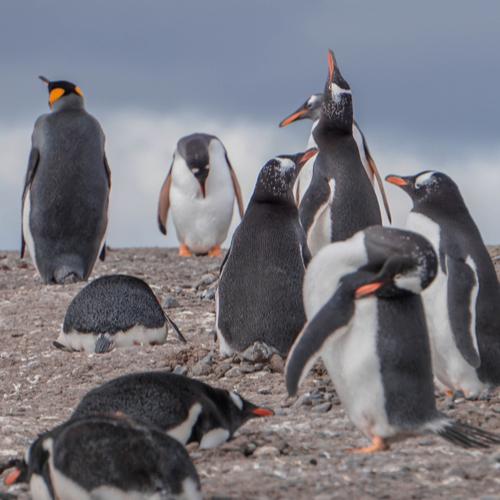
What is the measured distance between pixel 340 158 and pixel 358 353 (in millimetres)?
5025

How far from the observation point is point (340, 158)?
995cm

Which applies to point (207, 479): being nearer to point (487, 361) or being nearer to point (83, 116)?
point (487, 361)

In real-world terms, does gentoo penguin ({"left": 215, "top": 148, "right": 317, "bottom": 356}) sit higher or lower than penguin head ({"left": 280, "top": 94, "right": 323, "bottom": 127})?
lower

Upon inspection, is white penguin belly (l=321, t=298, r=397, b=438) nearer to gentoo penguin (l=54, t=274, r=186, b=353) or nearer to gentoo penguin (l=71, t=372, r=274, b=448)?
gentoo penguin (l=71, t=372, r=274, b=448)

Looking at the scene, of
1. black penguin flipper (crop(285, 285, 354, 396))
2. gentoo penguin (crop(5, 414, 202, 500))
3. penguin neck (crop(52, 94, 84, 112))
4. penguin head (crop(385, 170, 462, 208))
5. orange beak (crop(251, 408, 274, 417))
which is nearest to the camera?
gentoo penguin (crop(5, 414, 202, 500))

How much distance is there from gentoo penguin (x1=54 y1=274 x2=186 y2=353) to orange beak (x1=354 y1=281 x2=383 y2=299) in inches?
135

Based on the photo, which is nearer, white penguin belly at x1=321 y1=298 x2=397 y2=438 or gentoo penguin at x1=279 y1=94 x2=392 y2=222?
white penguin belly at x1=321 y1=298 x2=397 y2=438

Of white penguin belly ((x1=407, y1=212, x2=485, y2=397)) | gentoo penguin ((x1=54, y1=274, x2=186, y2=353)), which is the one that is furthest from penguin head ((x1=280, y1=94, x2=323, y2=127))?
white penguin belly ((x1=407, y1=212, x2=485, y2=397))

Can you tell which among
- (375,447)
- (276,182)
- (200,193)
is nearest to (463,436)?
(375,447)

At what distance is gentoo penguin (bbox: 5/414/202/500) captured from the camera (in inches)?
160

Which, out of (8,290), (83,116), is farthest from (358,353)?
(83,116)

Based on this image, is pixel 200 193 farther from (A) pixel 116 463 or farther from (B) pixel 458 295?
(A) pixel 116 463

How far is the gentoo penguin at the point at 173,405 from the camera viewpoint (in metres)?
5.22

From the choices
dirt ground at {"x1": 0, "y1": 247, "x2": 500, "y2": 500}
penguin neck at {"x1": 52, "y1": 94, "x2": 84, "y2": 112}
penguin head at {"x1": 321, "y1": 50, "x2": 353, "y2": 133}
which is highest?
penguin neck at {"x1": 52, "y1": 94, "x2": 84, "y2": 112}
